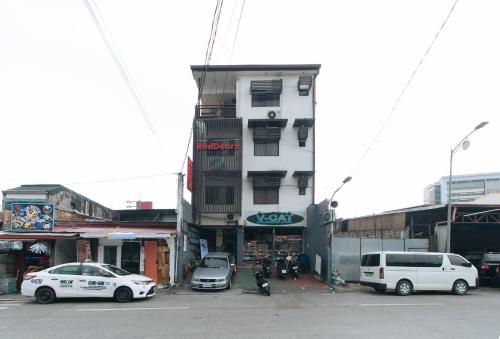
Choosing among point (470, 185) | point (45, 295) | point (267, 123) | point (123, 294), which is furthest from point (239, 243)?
point (470, 185)

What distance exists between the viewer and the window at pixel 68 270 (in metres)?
16.1

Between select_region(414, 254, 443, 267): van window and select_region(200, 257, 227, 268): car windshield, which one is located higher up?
select_region(414, 254, 443, 267): van window

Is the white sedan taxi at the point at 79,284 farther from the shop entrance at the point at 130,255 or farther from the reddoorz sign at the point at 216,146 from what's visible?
the reddoorz sign at the point at 216,146

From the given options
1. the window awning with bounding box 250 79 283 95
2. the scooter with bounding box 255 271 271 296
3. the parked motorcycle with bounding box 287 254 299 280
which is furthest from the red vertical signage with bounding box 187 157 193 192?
the scooter with bounding box 255 271 271 296

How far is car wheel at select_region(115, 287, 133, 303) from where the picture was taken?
1598 centimetres

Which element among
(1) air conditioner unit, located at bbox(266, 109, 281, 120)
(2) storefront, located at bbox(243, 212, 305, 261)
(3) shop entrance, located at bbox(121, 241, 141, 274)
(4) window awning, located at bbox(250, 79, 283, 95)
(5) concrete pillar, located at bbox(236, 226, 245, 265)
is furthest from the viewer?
(4) window awning, located at bbox(250, 79, 283, 95)

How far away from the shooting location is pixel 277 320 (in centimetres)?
1166

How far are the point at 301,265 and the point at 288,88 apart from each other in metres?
12.2

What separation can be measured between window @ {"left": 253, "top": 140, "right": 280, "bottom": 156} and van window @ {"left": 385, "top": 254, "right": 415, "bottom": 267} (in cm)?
1335

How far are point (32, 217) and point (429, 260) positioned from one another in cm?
1821

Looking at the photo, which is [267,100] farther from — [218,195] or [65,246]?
[65,246]

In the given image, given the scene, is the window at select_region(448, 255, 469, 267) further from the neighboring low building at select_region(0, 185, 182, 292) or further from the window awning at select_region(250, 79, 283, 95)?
the window awning at select_region(250, 79, 283, 95)

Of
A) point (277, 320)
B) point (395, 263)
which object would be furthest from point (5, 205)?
point (395, 263)

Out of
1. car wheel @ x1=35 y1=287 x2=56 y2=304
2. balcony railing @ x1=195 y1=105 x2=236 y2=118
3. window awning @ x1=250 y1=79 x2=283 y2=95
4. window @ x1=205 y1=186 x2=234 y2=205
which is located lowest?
car wheel @ x1=35 y1=287 x2=56 y2=304
